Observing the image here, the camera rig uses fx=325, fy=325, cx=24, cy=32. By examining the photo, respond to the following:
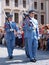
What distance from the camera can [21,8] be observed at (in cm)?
5075

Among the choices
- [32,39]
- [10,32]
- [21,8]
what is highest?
[10,32]

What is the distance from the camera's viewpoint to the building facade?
4859 cm

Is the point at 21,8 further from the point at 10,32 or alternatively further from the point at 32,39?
the point at 32,39

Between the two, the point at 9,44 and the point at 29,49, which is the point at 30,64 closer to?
the point at 29,49

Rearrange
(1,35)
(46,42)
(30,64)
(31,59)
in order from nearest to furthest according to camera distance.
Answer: (30,64) → (31,59) → (46,42) → (1,35)

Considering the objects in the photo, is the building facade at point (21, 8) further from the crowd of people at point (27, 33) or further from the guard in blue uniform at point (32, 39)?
the guard in blue uniform at point (32, 39)

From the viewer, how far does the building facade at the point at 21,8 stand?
48594 mm

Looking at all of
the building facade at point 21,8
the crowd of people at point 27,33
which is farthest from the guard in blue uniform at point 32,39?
the building facade at point 21,8

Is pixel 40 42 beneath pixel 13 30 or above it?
beneath

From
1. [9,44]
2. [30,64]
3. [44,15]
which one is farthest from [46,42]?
[44,15]

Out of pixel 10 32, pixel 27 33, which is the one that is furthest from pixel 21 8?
pixel 27 33

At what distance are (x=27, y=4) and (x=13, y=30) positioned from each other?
39728 mm

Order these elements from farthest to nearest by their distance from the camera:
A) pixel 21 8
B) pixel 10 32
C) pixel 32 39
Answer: pixel 21 8 → pixel 10 32 → pixel 32 39

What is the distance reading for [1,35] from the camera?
78.9 feet
